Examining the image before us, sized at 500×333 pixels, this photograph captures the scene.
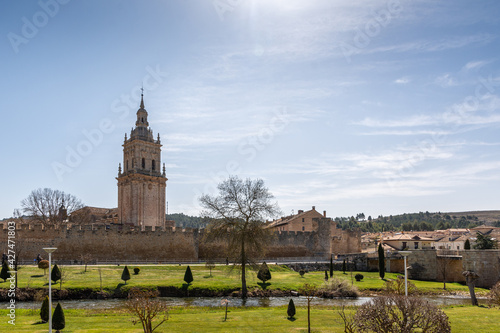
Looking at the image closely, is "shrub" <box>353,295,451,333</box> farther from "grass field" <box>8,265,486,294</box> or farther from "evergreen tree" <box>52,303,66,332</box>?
"grass field" <box>8,265,486,294</box>

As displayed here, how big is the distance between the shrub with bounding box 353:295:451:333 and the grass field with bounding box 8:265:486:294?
24562 millimetres

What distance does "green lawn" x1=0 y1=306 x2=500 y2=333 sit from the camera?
22031mm

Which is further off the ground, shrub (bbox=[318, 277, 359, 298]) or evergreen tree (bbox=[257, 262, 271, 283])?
evergreen tree (bbox=[257, 262, 271, 283])

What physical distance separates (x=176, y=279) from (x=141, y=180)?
35.5 metres

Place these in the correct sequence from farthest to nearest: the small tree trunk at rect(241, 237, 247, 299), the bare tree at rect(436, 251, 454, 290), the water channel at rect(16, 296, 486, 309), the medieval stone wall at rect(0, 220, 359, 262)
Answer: the bare tree at rect(436, 251, 454, 290) < the medieval stone wall at rect(0, 220, 359, 262) < the small tree trunk at rect(241, 237, 247, 299) < the water channel at rect(16, 296, 486, 309)

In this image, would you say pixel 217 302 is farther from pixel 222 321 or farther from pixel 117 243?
pixel 117 243

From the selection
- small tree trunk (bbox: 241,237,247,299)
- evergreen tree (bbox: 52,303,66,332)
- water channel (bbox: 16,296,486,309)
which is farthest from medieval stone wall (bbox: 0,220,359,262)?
evergreen tree (bbox: 52,303,66,332)

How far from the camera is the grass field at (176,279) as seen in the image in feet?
118

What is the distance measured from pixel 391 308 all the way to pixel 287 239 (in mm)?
45273

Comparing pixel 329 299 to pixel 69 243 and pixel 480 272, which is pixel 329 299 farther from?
pixel 69 243

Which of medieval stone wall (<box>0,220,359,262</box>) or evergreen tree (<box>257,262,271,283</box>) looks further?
medieval stone wall (<box>0,220,359,262</box>)

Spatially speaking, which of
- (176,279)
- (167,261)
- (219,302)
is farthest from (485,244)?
(176,279)

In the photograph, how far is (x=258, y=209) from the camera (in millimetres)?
38250

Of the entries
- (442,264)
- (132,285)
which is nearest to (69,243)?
(132,285)
